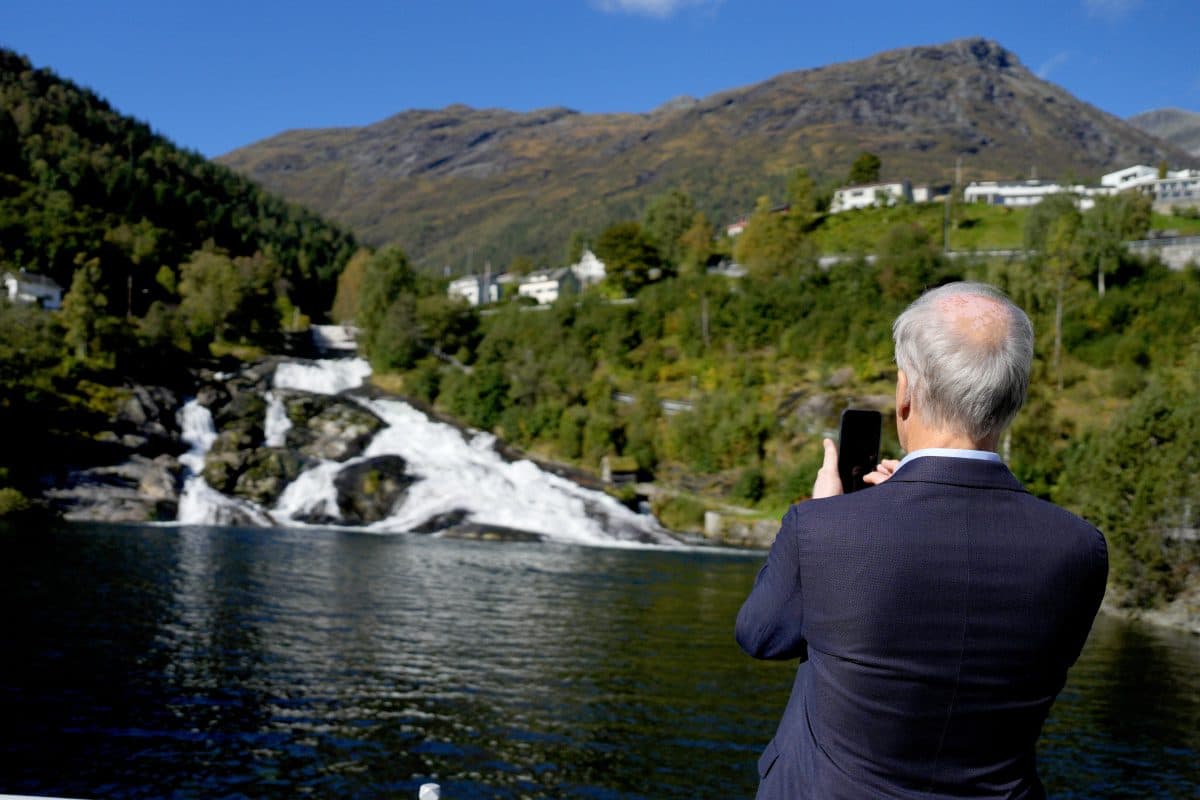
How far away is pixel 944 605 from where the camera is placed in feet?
8.21

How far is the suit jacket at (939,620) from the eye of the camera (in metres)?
2.51

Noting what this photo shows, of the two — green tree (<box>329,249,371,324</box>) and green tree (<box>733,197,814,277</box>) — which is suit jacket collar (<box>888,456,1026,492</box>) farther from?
green tree (<box>329,249,371,324</box>)

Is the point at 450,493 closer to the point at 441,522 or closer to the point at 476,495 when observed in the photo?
the point at 476,495

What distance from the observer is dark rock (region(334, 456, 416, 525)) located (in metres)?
51.7

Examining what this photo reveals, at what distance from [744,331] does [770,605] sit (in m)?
75.6

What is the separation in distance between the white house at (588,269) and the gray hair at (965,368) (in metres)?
120

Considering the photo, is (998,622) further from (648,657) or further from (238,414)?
(238,414)

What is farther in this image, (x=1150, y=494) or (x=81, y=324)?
(x=81, y=324)

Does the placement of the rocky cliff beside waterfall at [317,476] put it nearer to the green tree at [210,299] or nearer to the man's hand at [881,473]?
the green tree at [210,299]

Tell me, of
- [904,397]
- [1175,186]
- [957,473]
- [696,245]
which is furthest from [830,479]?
[1175,186]

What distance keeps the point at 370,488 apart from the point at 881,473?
52260 mm

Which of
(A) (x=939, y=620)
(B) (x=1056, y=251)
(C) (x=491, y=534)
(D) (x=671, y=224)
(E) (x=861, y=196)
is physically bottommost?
(C) (x=491, y=534)

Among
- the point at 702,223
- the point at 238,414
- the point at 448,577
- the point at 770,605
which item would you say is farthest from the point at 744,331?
the point at 770,605

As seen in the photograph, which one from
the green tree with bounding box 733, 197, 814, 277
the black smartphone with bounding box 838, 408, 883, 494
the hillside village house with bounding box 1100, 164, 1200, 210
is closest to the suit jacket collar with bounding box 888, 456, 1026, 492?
the black smartphone with bounding box 838, 408, 883, 494
